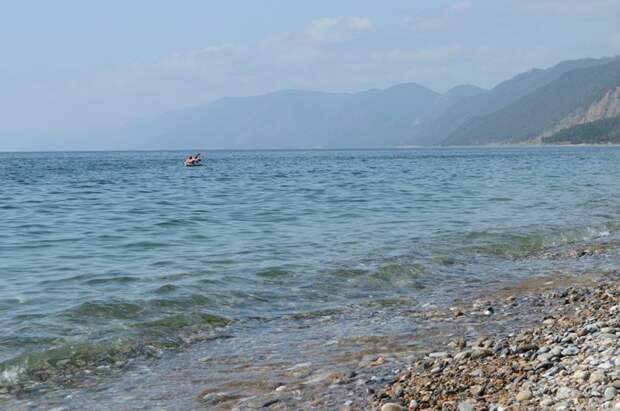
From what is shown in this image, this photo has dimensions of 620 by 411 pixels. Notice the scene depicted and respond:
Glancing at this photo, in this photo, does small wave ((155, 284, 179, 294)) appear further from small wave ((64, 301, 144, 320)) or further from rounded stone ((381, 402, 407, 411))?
rounded stone ((381, 402, 407, 411))

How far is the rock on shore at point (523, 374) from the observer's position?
652 cm

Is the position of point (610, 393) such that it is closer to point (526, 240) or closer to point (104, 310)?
point (104, 310)

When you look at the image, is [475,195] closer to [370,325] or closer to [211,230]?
[211,230]

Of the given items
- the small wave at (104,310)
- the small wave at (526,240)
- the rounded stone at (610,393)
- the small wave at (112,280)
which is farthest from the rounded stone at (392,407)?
the small wave at (526,240)

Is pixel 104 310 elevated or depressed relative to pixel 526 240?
elevated

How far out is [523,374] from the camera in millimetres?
7375

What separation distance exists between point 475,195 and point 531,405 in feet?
105

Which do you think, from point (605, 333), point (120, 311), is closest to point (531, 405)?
point (605, 333)

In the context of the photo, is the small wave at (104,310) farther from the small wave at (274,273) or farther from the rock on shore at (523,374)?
the rock on shore at (523,374)

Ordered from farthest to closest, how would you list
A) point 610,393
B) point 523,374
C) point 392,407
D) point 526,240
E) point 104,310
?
point 526,240 → point 104,310 → point 523,374 → point 392,407 → point 610,393

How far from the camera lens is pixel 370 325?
11.1 metres

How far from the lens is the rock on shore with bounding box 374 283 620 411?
652 centimetres

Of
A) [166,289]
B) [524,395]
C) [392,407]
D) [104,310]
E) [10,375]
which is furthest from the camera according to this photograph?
[166,289]

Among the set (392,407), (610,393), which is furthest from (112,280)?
(610,393)
